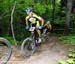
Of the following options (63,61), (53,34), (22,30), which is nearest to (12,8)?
(22,30)

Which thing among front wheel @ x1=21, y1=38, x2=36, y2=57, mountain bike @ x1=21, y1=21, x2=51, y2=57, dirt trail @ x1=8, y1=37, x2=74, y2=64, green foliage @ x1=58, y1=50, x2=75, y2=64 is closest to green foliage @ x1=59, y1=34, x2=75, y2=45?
dirt trail @ x1=8, y1=37, x2=74, y2=64

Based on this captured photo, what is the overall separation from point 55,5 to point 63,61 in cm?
664

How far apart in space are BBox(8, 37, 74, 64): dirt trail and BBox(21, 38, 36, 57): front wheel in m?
0.20

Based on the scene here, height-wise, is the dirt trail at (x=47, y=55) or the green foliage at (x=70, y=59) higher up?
the green foliage at (x=70, y=59)

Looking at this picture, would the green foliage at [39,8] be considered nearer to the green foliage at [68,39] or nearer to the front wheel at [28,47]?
the green foliage at [68,39]

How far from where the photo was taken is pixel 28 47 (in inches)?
A: 422

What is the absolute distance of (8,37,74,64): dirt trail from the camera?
941 cm

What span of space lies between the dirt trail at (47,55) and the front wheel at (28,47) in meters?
0.20

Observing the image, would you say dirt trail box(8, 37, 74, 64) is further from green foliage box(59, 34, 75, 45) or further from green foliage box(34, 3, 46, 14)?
green foliage box(34, 3, 46, 14)

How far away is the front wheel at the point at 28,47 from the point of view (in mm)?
10334

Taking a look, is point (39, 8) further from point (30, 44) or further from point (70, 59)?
point (70, 59)

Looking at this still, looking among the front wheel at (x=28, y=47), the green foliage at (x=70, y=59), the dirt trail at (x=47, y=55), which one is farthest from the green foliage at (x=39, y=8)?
→ the green foliage at (x=70, y=59)

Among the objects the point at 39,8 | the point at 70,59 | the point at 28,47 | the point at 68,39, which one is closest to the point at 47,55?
the point at 28,47

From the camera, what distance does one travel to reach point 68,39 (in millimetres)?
12109
